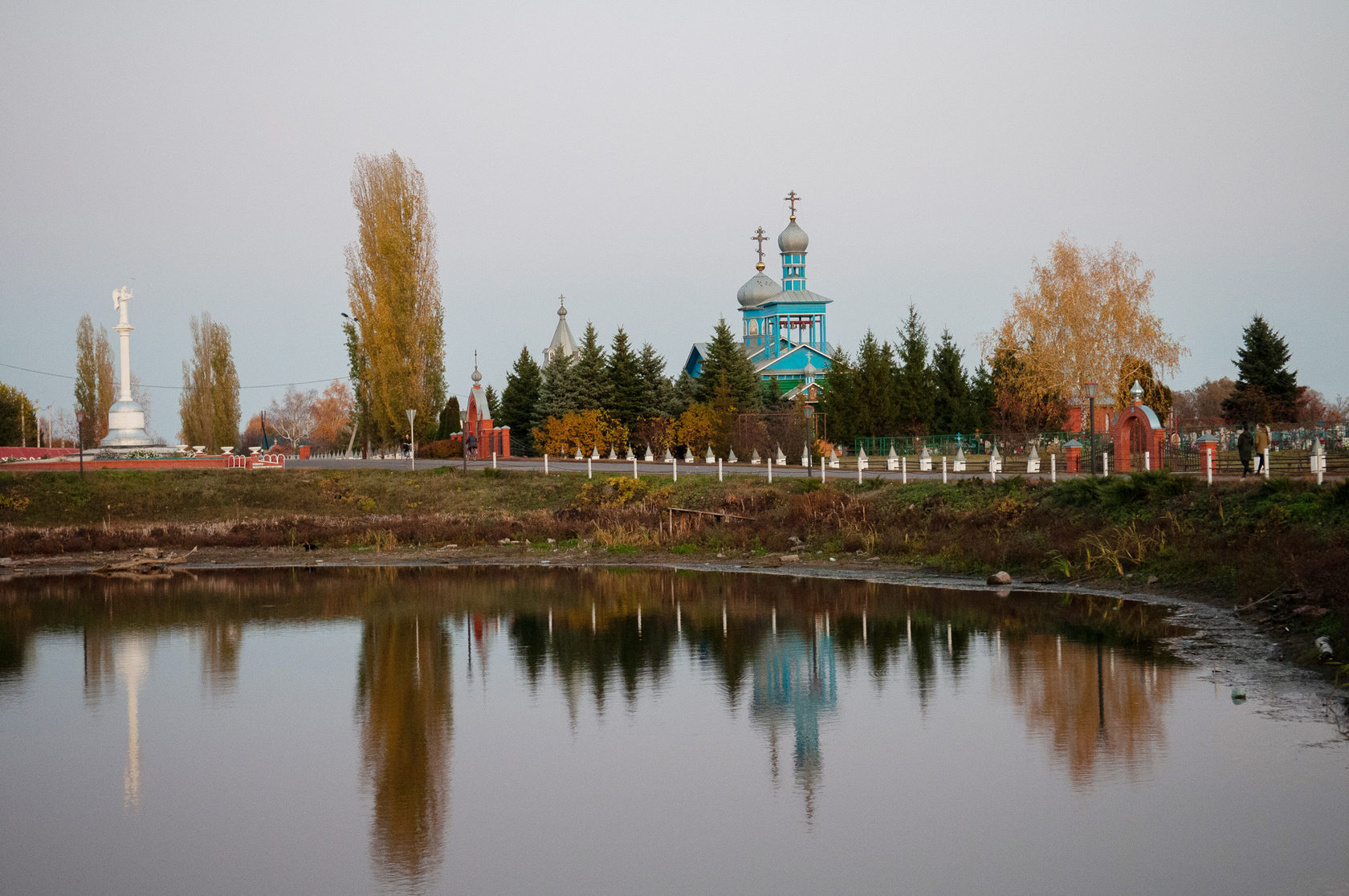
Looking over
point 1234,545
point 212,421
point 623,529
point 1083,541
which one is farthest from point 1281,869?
point 212,421

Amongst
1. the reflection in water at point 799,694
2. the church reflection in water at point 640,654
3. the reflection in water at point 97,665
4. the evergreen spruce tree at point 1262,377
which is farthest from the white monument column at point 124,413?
the evergreen spruce tree at point 1262,377

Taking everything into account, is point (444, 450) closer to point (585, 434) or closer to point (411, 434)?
point (585, 434)

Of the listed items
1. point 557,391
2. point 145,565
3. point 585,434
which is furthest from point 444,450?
point 145,565

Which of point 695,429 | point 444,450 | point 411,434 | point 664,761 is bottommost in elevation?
point 664,761

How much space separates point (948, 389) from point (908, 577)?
38409 mm

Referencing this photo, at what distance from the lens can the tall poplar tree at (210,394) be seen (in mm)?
81250

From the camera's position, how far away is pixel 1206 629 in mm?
18766

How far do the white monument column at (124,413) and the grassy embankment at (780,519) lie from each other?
19.9 ft

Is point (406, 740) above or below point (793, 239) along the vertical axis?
below

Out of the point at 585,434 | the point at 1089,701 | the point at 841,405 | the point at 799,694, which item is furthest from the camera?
the point at 585,434

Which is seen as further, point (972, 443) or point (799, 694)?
point (972, 443)

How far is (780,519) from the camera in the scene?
34.0 metres

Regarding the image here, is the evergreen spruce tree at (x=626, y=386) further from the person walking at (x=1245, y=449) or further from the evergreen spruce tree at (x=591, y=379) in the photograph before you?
the person walking at (x=1245, y=449)

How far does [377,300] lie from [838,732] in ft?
167
